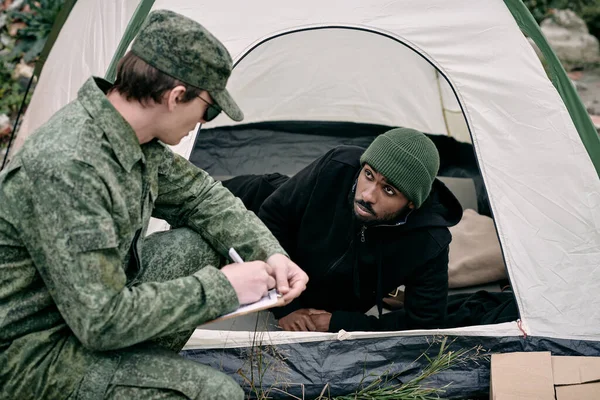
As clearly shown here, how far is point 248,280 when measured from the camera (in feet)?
5.77

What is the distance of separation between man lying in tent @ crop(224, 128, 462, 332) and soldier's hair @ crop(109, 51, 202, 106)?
0.92 metres

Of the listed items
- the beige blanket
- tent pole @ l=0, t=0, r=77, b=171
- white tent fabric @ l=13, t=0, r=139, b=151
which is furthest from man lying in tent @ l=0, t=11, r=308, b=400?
tent pole @ l=0, t=0, r=77, b=171

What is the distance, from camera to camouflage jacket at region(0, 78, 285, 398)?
5.03 feet

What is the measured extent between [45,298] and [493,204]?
1.63 m

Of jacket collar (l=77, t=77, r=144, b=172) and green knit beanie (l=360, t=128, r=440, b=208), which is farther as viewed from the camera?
A: green knit beanie (l=360, t=128, r=440, b=208)

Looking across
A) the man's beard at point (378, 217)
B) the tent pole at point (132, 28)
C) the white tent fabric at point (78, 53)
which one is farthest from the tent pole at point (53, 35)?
the man's beard at point (378, 217)

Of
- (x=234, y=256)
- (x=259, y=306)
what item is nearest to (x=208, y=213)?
(x=234, y=256)

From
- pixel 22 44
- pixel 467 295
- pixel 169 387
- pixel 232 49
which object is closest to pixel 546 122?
pixel 467 295

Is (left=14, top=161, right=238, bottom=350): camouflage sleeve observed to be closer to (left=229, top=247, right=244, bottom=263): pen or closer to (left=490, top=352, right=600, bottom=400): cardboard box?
(left=229, top=247, right=244, bottom=263): pen

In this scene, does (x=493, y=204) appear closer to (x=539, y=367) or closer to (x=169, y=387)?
(x=539, y=367)

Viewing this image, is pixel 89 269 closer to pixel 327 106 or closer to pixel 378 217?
pixel 378 217

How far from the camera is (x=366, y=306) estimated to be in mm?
2875

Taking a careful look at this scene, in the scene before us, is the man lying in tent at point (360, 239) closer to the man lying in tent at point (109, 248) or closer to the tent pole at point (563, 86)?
the tent pole at point (563, 86)

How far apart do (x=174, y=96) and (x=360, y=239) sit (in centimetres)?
115
